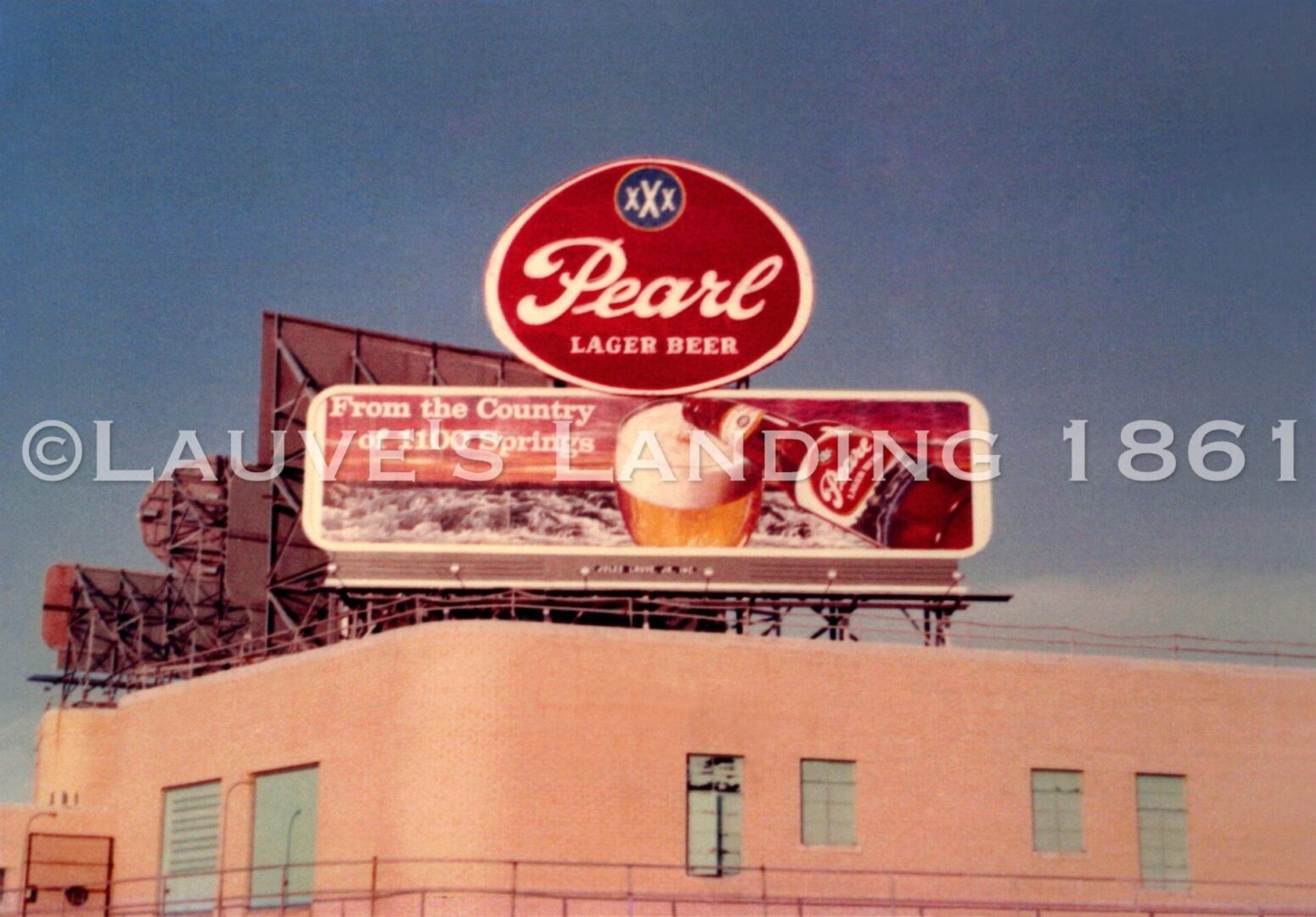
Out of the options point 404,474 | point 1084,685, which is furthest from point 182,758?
point 1084,685

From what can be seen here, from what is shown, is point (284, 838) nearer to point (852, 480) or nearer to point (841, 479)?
point (841, 479)

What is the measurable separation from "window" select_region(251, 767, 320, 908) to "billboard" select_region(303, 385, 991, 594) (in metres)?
4.21

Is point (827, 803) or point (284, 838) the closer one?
point (827, 803)

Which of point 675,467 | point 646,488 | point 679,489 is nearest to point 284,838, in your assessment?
point 646,488

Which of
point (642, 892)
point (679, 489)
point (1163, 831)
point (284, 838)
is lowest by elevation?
point (642, 892)

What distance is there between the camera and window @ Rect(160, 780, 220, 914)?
36562 millimetres

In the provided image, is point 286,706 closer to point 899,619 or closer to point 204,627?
point 899,619

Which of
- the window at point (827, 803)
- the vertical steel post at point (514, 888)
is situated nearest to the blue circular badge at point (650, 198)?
the window at point (827, 803)

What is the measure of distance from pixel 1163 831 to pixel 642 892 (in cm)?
985

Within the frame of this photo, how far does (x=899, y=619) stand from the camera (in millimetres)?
37938

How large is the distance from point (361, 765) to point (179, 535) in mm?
25561

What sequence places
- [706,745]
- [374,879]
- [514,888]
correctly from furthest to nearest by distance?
[706,745]
[374,879]
[514,888]

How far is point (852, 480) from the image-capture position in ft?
128

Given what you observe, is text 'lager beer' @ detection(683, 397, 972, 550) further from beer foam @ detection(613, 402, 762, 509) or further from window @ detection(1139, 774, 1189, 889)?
window @ detection(1139, 774, 1189, 889)
